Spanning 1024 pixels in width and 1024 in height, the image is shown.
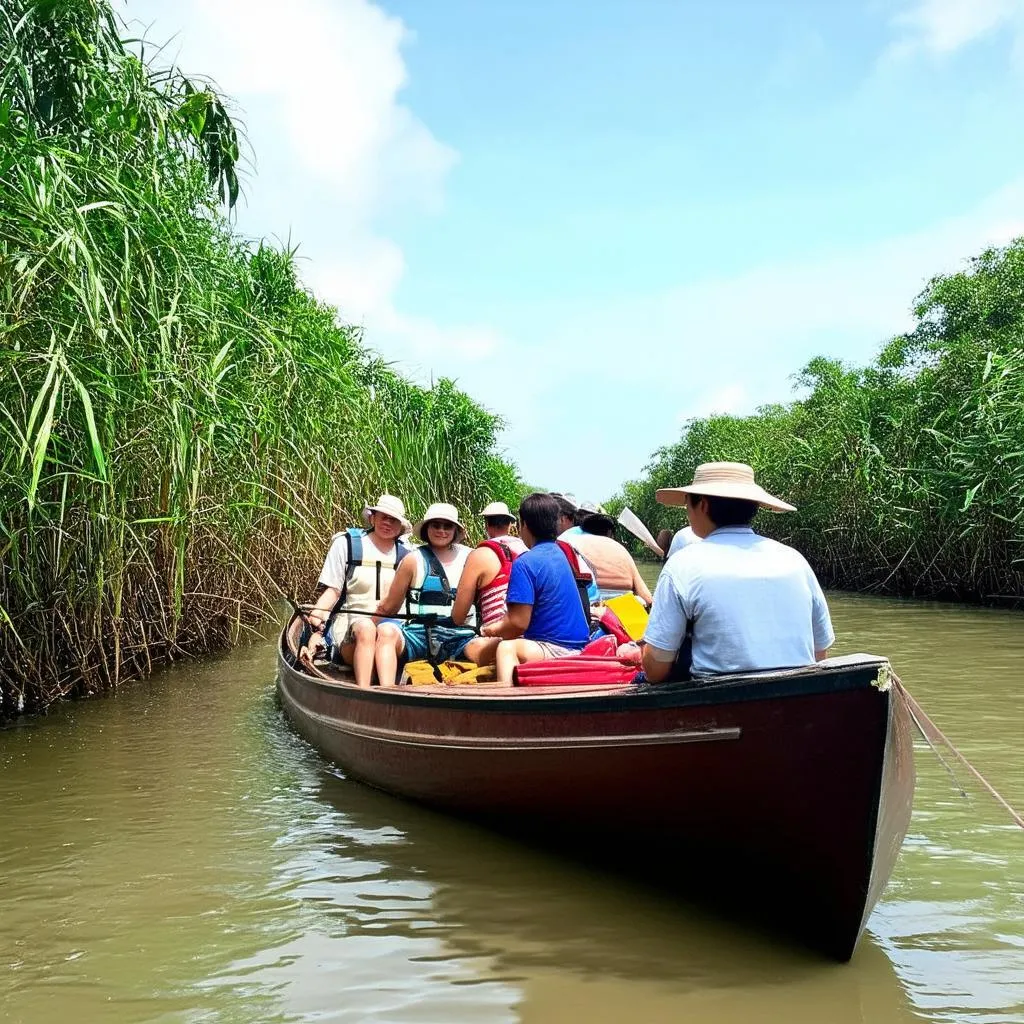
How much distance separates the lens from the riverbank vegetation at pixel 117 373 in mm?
5328

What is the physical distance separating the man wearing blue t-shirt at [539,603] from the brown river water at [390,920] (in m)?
0.85

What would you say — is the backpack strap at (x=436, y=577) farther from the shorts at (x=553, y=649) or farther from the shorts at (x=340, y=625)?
the shorts at (x=553, y=649)

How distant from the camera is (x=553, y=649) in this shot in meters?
4.84

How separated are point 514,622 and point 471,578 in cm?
49

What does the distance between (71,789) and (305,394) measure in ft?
16.1

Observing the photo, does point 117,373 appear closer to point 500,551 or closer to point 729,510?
point 500,551

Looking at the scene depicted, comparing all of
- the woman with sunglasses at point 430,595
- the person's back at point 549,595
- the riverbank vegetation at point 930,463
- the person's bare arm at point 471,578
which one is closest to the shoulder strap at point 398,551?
the woman with sunglasses at point 430,595

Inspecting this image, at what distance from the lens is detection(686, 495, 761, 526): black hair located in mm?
3273

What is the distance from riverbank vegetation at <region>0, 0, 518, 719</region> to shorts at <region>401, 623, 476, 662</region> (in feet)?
5.06

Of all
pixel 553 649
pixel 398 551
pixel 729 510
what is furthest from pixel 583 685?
pixel 398 551

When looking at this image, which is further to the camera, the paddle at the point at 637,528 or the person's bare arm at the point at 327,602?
the paddle at the point at 637,528

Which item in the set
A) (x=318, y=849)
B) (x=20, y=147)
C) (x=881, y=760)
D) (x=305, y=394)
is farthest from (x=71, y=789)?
(x=305, y=394)

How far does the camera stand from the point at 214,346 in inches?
282

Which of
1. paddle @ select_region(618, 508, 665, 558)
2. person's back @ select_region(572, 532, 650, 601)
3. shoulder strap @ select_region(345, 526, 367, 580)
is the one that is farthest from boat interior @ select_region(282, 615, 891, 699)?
paddle @ select_region(618, 508, 665, 558)
